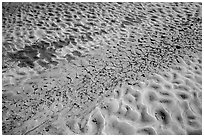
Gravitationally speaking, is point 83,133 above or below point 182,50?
below

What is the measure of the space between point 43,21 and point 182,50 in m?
4.28

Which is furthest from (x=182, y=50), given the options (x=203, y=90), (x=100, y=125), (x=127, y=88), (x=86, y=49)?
(x=100, y=125)

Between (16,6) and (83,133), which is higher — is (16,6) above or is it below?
above

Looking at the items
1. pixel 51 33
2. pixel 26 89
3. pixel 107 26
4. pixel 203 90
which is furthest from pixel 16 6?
pixel 203 90

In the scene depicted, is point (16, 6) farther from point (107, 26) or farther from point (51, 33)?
point (107, 26)

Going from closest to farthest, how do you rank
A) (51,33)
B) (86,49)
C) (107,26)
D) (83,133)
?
1. (83,133)
2. (86,49)
3. (51,33)
4. (107,26)

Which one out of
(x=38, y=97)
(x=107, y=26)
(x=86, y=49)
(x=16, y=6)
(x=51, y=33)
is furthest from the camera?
(x=16, y=6)

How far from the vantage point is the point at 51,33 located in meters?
5.92

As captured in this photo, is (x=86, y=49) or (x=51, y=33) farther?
(x=51, y=33)

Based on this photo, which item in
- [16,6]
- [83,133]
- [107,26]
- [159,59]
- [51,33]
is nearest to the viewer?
[83,133]

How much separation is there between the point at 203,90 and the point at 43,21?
4.99 meters

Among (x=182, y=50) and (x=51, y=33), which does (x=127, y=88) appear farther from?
(x=51, y=33)

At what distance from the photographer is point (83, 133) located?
3277 mm

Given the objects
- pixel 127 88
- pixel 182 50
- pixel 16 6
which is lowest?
pixel 127 88
